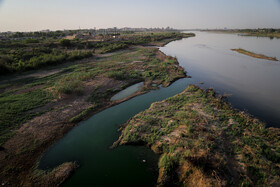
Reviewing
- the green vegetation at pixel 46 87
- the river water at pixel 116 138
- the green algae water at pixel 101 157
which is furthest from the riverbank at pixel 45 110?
the river water at pixel 116 138

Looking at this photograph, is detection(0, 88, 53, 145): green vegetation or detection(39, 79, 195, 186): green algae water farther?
detection(0, 88, 53, 145): green vegetation

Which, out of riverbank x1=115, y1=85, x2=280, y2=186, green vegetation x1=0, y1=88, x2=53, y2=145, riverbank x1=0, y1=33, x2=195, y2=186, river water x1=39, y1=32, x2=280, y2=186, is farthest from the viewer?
green vegetation x1=0, y1=88, x2=53, y2=145

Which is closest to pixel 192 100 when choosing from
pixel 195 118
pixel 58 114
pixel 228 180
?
pixel 195 118

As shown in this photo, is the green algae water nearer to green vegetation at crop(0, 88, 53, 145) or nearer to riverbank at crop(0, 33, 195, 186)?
riverbank at crop(0, 33, 195, 186)

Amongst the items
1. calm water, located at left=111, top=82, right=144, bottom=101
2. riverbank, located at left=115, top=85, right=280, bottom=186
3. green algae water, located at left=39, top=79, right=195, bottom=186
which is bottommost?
green algae water, located at left=39, top=79, right=195, bottom=186

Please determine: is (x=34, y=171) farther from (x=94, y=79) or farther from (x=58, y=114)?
(x=94, y=79)

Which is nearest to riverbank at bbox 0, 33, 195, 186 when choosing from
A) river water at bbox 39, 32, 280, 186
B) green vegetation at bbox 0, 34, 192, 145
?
green vegetation at bbox 0, 34, 192, 145
